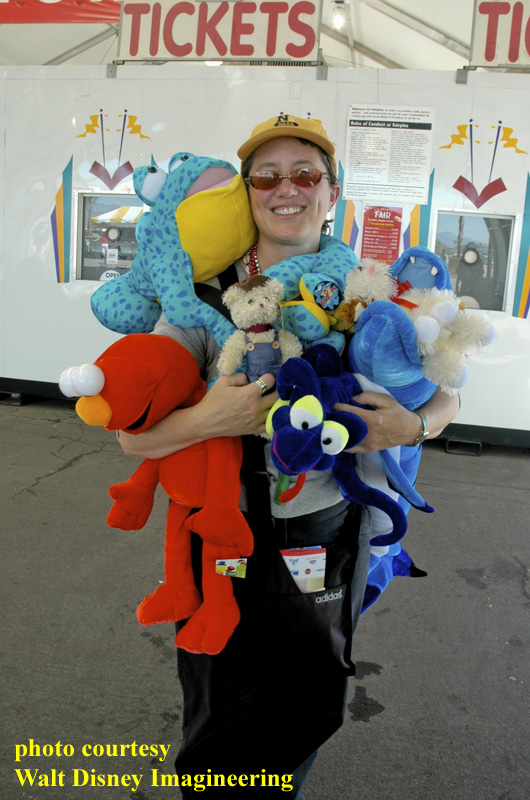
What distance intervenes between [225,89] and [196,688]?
16.5 ft

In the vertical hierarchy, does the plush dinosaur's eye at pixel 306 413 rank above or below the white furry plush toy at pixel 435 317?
below

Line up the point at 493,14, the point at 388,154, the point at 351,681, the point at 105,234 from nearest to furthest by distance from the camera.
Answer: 1. the point at 351,681
2. the point at 493,14
3. the point at 388,154
4. the point at 105,234

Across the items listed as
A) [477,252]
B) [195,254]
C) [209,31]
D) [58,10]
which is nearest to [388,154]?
[477,252]

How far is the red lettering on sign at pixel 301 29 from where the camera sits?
4.63 meters

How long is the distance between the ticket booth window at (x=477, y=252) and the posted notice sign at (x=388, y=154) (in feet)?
1.21

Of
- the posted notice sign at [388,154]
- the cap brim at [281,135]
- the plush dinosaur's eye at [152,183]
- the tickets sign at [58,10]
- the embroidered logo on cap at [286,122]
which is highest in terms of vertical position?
the tickets sign at [58,10]

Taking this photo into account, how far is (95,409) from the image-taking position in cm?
118

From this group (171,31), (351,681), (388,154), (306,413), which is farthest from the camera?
(388,154)

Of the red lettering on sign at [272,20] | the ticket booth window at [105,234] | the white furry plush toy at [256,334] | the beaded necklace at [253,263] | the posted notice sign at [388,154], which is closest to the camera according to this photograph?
the white furry plush toy at [256,334]

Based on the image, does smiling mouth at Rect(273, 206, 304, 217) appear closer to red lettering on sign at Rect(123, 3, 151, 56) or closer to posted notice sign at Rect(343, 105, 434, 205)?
posted notice sign at Rect(343, 105, 434, 205)

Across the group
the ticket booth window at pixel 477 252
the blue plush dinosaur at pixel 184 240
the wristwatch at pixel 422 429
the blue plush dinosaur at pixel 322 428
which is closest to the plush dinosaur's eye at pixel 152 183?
the blue plush dinosaur at pixel 184 240

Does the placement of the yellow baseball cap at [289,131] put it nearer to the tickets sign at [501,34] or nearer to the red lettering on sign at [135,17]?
the tickets sign at [501,34]

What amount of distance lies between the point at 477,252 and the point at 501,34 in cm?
166

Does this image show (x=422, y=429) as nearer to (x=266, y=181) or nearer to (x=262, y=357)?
(x=262, y=357)
